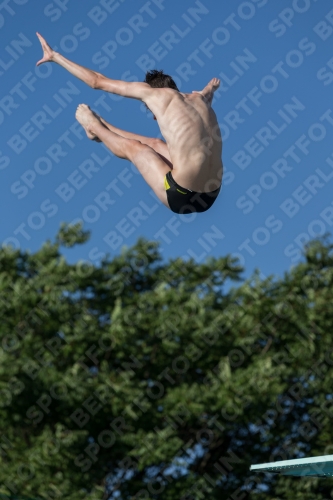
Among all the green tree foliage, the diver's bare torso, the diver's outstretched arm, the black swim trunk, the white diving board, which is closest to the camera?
the diver's bare torso

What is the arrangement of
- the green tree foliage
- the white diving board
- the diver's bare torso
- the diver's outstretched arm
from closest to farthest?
1. the diver's bare torso
2. the diver's outstretched arm
3. the white diving board
4. the green tree foliage

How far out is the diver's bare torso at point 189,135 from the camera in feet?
18.8

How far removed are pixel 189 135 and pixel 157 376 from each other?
12.8 metres

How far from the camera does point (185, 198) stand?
19.8 feet

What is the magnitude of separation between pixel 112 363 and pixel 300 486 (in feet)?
16.7

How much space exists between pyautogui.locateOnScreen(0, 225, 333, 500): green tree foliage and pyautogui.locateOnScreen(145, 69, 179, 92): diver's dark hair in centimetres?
1076

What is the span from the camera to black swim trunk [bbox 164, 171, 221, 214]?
5.99 metres

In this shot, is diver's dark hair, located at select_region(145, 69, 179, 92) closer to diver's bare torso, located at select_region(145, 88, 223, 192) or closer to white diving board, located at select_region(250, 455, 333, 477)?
diver's bare torso, located at select_region(145, 88, 223, 192)

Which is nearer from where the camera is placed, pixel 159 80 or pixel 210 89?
pixel 159 80

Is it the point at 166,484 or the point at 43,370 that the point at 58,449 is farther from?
the point at 166,484

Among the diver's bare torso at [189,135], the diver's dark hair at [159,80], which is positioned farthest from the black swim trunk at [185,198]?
the diver's dark hair at [159,80]

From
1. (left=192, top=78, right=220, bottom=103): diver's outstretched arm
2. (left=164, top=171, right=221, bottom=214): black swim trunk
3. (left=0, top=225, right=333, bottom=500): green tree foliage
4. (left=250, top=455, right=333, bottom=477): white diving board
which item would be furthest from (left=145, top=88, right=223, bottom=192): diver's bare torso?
(left=0, top=225, right=333, bottom=500): green tree foliage

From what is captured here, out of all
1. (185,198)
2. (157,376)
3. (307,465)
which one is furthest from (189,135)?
(157,376)

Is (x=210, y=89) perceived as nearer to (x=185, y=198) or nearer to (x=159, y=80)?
(x=159, y=80)
